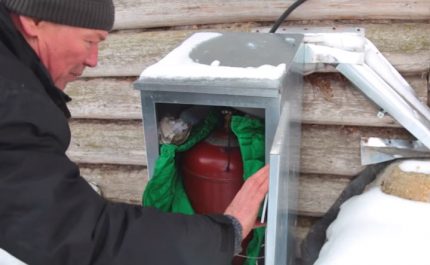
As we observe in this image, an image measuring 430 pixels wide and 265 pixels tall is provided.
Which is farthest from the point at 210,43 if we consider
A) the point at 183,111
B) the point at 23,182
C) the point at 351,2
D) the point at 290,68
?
the point at 23,182

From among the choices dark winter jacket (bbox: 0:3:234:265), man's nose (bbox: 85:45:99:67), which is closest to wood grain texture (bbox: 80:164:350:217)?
dark winter jacket (bbox: 0:3:234:265)

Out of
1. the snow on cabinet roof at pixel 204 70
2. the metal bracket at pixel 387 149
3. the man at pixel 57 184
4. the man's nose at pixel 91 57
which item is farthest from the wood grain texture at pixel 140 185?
the man's nose at pixel 91 57

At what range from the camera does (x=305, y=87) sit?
7.48 ft

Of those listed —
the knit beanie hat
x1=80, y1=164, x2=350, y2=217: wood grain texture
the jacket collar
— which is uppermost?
the knit beanie hat

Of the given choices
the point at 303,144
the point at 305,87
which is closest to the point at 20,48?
the point at 305,87

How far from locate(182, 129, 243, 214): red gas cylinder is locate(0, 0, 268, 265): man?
15.7 inches

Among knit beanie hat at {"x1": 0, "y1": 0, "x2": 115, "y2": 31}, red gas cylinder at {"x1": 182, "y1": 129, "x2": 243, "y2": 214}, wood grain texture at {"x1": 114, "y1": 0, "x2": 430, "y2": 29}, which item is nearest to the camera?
knit beanie hat at {"x1": 0, "y1": 0, "x2": 115, "y2": 31}

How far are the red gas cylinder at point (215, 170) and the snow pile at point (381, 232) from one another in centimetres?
45

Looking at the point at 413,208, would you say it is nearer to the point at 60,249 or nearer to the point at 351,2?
the point at 351,2

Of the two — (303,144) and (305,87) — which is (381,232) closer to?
(303,144)

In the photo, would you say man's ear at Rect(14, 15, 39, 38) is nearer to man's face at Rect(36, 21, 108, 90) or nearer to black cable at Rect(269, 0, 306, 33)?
man's face at Rect(36, 21, 108, 90)

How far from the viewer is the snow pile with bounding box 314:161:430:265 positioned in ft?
5.65

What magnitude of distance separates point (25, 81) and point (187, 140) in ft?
2.63

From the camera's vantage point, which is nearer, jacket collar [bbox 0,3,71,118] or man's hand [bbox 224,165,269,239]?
jacket collar [bbox 0,3,71,118]
